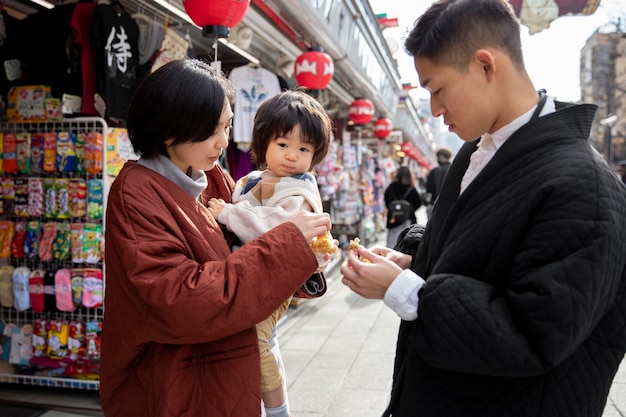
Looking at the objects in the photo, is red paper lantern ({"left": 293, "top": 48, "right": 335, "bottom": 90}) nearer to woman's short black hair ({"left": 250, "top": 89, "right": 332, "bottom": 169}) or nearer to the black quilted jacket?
woman's short black hair ({"left": 250, "top": 89, "right": 332, "bottom": 169})

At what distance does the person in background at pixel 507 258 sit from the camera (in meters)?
1.13

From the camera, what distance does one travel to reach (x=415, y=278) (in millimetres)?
1343

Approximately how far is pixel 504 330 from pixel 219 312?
29.2 inches

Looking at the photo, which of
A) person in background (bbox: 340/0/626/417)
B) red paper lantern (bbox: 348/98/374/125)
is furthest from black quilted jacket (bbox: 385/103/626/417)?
red paper lantern (bbox: 348/98/374/125)

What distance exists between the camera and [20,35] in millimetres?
3590

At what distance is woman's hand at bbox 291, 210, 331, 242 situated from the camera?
60.7 inches

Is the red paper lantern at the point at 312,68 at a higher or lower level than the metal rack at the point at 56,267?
higher

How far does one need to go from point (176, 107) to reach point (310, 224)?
1.80ft

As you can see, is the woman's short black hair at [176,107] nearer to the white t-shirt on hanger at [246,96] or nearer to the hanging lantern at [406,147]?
the white t-shirt on hanger at [246,96]

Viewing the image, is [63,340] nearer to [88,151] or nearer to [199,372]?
[88,151]

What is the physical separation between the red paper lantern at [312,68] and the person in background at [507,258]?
12.5 feet

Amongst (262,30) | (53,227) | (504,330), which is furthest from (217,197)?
(262,30)

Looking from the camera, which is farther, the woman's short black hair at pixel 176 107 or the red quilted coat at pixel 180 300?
the woman's short black hair at pixel 176 107

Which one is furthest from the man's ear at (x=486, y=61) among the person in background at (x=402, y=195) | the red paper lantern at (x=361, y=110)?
the red paper lantern at (x=361, y=110)
